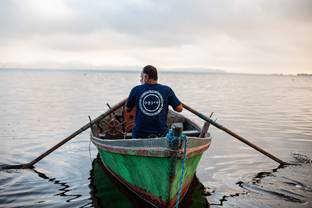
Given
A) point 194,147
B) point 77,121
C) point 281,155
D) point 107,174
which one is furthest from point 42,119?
point 194,147

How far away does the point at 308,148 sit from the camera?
15055 mm

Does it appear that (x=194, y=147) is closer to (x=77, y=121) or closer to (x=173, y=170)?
(x=173, y=170)

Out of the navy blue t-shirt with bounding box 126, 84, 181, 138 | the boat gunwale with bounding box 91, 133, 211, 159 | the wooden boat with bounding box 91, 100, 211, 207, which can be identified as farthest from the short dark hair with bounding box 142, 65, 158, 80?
the boat gunwale with bounding box 91, 133, 211, 159

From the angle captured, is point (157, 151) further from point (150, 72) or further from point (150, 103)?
point (150, 72)

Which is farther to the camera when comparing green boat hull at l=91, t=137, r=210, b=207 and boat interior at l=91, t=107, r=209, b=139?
boat interior at l=91, t=107, r=209, b=139

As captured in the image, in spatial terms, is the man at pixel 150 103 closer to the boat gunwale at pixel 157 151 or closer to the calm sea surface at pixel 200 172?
the boat gunwale at pixel 157 151

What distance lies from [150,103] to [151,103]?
0.07 ft

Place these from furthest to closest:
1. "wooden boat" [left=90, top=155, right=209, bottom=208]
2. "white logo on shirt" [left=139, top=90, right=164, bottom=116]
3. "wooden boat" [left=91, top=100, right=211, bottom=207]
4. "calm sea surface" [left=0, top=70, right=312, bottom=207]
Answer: "calm sea surface" [left=0, top=70, right=312, bottom=207]
"wooden boat" [left=90, top=155, right=209, bottom=208]
"white logo on shirt" [left=139, top=90, right=164, bottom=116]
"wooden boat" [left=91, top=100, right=211, bottom=207]

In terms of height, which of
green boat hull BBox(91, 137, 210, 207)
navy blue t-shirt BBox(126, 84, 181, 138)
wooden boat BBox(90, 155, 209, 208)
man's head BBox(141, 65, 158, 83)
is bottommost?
wooden boat BBox(90, 155, 209, 208)

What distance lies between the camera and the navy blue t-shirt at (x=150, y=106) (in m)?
7.50

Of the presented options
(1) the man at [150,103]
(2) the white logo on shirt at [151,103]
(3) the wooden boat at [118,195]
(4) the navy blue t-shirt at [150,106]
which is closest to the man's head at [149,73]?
(1) the man at [150,103]

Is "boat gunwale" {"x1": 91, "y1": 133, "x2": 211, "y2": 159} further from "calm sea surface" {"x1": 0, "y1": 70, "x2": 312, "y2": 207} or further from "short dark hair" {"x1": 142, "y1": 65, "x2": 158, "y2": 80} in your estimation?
"short dark hair" {"x1": 142, "y1": 65, "x2": 158, "y2": 80}

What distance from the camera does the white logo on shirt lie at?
749cm

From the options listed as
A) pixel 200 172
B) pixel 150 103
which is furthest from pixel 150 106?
pixel 200 172
